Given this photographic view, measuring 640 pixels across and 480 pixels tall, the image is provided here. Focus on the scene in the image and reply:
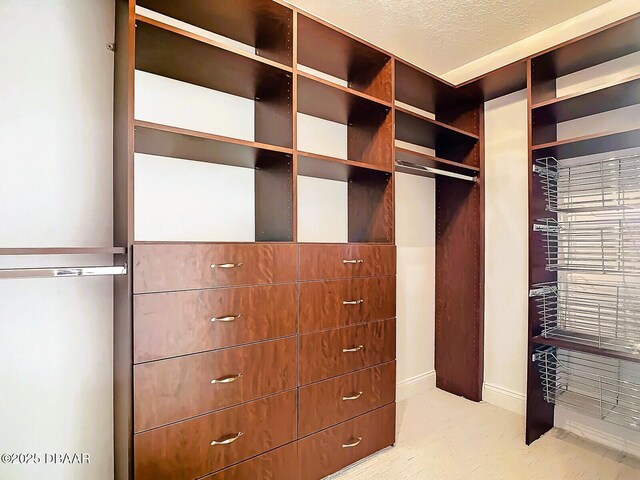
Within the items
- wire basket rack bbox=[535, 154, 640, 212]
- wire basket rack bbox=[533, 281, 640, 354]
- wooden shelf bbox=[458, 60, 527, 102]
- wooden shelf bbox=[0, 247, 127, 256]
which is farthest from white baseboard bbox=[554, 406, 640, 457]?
wooden shelf bbox=[0, 247, 127, 256]

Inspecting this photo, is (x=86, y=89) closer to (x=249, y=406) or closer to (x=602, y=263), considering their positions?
(x=249, y=406)

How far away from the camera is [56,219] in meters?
1.46

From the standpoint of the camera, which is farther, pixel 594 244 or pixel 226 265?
pixel 594 244

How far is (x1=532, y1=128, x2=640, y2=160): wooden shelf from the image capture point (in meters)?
1.79

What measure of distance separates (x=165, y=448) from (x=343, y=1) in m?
2.31

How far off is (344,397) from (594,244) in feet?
Answer: 5.61

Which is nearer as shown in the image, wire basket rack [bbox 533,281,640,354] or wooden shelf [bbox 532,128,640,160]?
wooden shelf [bbox 532,128,640,160]

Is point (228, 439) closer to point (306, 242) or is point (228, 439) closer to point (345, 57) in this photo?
point (306, 242)

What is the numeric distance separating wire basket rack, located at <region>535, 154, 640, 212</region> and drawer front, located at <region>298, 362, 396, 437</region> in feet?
4.74

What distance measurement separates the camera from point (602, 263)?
2023mm

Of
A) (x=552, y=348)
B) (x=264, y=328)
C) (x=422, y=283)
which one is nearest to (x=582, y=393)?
(x=552, y=348)

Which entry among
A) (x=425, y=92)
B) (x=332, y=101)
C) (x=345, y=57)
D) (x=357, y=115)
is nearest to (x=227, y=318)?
(x=332, y=101)

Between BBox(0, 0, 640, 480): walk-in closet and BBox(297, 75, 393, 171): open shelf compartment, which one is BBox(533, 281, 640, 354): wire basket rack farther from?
BBox(297, 75, 393, 171): open shelf compartment

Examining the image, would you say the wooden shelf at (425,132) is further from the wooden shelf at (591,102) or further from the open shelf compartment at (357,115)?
the wooden shelf at (591,102)
